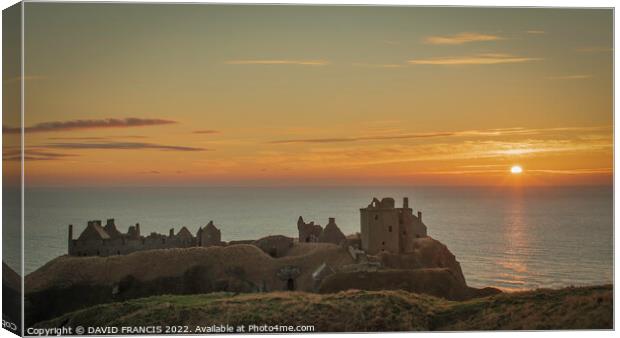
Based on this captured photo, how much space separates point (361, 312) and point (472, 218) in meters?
3.21

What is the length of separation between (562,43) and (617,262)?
178 inches

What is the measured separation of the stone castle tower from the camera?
26.5m

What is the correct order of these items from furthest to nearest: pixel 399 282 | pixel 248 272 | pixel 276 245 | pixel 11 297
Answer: pixel 276 245
pixel 248 272
pixel 399 282
pixel 11 297

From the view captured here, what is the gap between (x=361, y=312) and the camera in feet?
83.0

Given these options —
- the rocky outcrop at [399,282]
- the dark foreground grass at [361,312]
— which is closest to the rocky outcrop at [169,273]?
the dark foreground grass at [361,312]

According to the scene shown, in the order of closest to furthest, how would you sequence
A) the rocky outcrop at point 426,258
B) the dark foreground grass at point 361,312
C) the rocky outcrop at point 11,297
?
the rocky outcrop at point 11,297
the dark foreground grass at point 361,312
the rocky outcrop at point 426,258

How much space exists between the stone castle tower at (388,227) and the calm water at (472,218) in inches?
6.7

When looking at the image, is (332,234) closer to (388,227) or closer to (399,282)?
(388,227)

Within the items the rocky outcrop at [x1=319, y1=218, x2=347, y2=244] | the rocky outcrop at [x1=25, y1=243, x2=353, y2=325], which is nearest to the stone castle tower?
the rocky outcrop at [x1=319, y1=218, x2=347, y2=244]

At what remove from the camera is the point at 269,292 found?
25.9m

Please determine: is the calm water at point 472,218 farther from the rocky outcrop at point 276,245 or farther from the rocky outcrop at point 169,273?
the rocky outcrop at point 169,273

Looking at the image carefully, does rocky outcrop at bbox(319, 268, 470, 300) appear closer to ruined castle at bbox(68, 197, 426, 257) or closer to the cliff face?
the cliff face

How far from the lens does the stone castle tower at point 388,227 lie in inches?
1042

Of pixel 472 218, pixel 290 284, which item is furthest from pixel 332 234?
pixel 472 218
